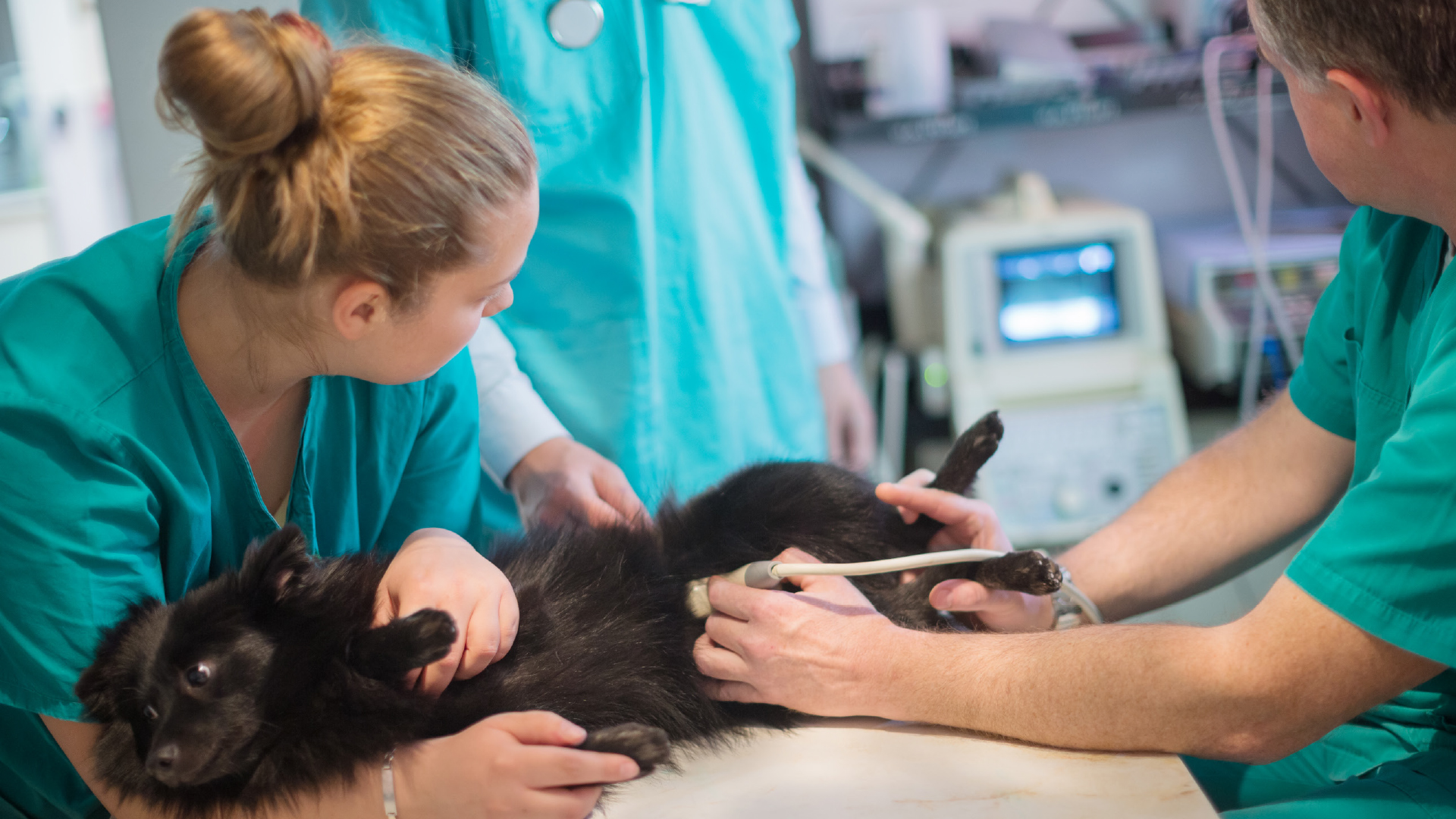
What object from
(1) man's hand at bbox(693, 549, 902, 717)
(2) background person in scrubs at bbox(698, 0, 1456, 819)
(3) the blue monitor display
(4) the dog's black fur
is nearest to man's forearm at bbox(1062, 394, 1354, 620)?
(2) background person in scrubs at bbox(698, 0, 1456, 819)

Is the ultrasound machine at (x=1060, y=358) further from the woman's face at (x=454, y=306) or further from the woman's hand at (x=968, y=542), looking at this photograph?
the woman's face at (x=454, y=306)

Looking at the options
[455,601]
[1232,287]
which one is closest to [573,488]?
[455,601]

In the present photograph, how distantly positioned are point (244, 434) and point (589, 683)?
17.1 inches

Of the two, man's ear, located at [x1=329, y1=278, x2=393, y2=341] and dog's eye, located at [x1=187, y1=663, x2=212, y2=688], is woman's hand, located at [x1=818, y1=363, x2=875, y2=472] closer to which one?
man's ear, located at [x1=329, y1=278, x2=393, y2=341]

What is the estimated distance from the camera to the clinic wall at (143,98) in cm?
142

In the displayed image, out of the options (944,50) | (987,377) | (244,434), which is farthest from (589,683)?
(944,50)

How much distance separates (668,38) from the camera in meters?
1.30

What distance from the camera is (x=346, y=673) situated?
835mm

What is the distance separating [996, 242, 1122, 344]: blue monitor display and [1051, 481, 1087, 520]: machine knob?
15.1 inches

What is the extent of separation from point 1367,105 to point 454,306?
31.4 inches

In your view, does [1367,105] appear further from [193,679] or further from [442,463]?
[193,679]

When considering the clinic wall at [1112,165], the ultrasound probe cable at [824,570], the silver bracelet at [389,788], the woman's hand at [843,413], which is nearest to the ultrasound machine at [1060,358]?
the clinic wall at [1112,165]

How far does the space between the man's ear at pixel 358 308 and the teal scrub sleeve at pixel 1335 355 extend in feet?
3.35

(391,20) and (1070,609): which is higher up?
(391,20)
